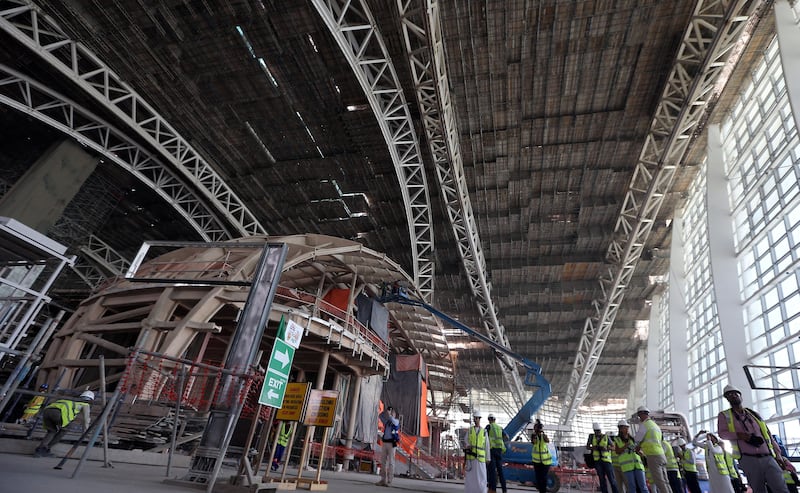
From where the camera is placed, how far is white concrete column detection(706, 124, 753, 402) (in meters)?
18.3

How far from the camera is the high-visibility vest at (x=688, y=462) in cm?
1150

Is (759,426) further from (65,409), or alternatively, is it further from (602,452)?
(65,409)

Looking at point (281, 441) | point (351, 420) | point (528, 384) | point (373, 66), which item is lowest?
point (281, 441)

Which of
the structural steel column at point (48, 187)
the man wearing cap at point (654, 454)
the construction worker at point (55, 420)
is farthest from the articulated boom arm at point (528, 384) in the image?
the structural steel column at point (48, 187)

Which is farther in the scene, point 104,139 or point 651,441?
point 104,139

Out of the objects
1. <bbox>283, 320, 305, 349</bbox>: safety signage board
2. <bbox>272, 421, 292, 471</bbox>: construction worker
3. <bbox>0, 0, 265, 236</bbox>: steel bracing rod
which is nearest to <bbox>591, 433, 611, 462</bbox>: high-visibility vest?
<bbox>272, 421, 292, 471</bbox>: construction worker

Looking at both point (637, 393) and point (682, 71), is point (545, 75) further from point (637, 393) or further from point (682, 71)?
point (637, 393)

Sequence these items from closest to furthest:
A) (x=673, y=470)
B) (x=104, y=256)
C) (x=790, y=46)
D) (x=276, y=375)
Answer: (x=276, y=375), (x=673, y=470), (x=790, y=46), (x=104, y=256)

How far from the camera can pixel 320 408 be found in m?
A: 7.07

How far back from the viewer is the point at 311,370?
19812 mm

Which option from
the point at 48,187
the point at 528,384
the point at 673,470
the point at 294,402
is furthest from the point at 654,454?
the point at 48,187

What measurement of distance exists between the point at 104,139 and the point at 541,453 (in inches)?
900

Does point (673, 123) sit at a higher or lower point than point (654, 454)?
higher

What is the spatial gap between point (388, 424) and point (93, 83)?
17.1 metres
